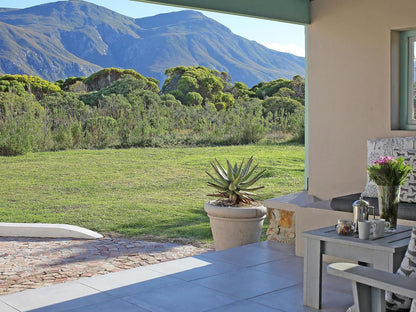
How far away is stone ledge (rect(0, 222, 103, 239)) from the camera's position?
24.2 feet

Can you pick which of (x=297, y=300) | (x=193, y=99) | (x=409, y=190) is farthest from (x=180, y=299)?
(x=193, y=99)

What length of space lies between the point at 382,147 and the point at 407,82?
0.74m

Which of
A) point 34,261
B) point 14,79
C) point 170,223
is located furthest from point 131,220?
point 14,79

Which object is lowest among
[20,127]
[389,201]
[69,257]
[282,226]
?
[69,257]

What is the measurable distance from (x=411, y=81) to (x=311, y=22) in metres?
1.19

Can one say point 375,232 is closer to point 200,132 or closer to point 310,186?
point 310,186

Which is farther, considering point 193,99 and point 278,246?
point 193,99

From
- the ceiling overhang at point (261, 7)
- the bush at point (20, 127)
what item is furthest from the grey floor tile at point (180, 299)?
the bush at point (20, 127)

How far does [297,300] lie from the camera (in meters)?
3.77

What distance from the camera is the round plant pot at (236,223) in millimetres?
5418

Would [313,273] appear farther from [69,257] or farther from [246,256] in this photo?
[69,257]

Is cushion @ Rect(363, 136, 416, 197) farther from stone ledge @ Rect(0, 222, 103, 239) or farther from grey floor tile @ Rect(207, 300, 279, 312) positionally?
stone ledge @ Rect(0, 222, 103, 239)

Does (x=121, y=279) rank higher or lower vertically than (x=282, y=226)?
lower

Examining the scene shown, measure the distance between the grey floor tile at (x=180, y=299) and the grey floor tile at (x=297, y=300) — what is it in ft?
0.86
